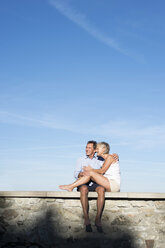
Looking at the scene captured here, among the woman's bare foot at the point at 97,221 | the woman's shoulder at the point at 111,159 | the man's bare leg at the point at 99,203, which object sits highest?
the woman's shoulder at the point at 111,159

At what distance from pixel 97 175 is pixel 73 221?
96 centimetres

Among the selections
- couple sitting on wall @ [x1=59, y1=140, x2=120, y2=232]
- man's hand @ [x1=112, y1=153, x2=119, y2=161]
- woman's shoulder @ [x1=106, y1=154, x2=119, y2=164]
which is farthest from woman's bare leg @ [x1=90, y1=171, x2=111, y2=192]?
man's hand @ [x1=112, y1=153, x2=119, y2=161]

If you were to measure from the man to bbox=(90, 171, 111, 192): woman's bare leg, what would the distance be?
10cm

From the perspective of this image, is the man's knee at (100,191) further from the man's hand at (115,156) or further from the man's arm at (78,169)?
the man's hand at (115,156)

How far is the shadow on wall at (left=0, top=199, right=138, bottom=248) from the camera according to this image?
6504 millimetres

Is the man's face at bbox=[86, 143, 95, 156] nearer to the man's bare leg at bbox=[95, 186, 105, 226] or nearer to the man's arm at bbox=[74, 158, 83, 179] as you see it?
the man's arm at bbox=[74, 158, 83, 179]

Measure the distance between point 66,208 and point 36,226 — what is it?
25.3 inches

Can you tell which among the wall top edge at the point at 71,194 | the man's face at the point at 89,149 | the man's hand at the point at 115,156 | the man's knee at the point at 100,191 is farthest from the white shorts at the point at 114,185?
the man's face at the point at 89,149

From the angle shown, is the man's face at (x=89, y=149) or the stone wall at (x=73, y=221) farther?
the man's face at (x=89, y=149)

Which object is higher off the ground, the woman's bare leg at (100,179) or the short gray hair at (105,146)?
the short gray hair at (105,146)

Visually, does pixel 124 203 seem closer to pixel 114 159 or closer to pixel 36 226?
pixel 114 159

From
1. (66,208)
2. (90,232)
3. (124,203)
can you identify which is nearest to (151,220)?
(124,203)

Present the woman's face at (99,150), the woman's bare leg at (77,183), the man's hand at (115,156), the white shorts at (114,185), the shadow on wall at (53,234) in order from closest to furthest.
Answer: the shadow on wall at (53,234) < the woman's bare leg at (77,183) < the white shorts at (114,185) < the man's hand at (115,156) < the woman's face at (99,150)

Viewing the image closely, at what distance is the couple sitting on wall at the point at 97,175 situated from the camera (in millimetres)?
6539
